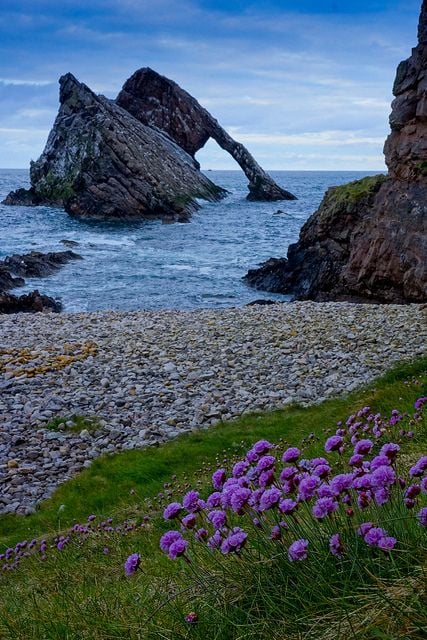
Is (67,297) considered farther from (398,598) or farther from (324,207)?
(398,598)

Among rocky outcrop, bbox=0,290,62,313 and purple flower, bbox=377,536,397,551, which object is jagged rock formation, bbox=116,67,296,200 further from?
purple flower, bbox=377,536,397,551

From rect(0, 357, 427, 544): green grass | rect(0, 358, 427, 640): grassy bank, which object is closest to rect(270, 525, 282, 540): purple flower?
rect(0, 358, 427, 640): grassy bank

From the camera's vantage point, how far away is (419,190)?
75.7 feet

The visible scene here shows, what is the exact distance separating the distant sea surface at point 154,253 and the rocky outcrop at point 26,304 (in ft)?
3.22

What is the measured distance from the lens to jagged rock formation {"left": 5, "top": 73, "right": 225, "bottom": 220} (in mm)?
70062

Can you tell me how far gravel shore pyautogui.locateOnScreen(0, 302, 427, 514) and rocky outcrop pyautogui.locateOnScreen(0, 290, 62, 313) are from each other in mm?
9104

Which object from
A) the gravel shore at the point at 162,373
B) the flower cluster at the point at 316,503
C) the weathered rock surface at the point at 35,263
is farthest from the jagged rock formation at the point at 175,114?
the flower cluster at the point at 316,503

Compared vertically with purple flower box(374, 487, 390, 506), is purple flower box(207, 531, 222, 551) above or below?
below

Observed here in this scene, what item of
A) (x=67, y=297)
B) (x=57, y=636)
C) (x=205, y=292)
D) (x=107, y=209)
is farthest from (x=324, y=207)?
(x=107, y=209)

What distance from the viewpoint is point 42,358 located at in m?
16.1

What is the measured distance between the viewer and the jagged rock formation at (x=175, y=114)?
92.4 meters

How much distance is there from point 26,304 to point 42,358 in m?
13.5

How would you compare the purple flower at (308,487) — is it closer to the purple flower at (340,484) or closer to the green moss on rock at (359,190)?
the purple flower at (340,484)

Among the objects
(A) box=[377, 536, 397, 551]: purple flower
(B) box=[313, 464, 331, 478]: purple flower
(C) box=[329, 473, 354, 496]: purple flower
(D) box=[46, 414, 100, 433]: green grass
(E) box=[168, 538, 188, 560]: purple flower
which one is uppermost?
(C) box=[329, 473, 354, 496]: purple flower
